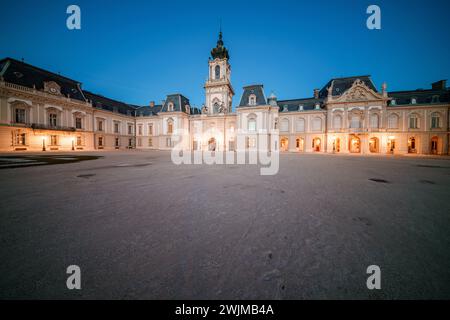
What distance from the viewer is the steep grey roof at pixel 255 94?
31234 millimetres

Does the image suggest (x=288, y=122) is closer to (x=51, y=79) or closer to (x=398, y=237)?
(x=398, y=237)

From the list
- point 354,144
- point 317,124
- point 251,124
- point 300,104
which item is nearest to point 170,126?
point 251,124

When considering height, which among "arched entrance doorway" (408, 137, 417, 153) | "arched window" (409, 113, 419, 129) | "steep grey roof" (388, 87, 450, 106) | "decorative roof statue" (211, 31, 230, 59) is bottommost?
"arched entrance doorway" (408, 137, 417, 153)

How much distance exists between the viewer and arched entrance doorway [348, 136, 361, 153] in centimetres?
3080

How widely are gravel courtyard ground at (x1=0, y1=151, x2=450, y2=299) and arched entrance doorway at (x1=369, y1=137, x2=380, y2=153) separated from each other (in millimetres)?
34435

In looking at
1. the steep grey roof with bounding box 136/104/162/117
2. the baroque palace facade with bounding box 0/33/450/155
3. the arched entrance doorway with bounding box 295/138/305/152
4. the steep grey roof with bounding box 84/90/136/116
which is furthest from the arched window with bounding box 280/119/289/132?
the steep grey roof with bounding box 84/90/136/116

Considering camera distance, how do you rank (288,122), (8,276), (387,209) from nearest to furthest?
(8,276)
(387,209)
(288,122)

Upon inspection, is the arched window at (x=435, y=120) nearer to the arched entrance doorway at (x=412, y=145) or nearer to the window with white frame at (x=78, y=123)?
the arched entrance doorway at (x=412, y=145)

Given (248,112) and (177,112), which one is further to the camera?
(177,112)

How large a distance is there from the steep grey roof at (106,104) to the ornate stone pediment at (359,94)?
46.3 meters

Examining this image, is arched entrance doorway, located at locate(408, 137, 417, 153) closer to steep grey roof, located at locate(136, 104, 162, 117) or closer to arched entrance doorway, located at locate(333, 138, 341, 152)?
arched entrance doorway, located at locate(333, 138, 341, 152)
